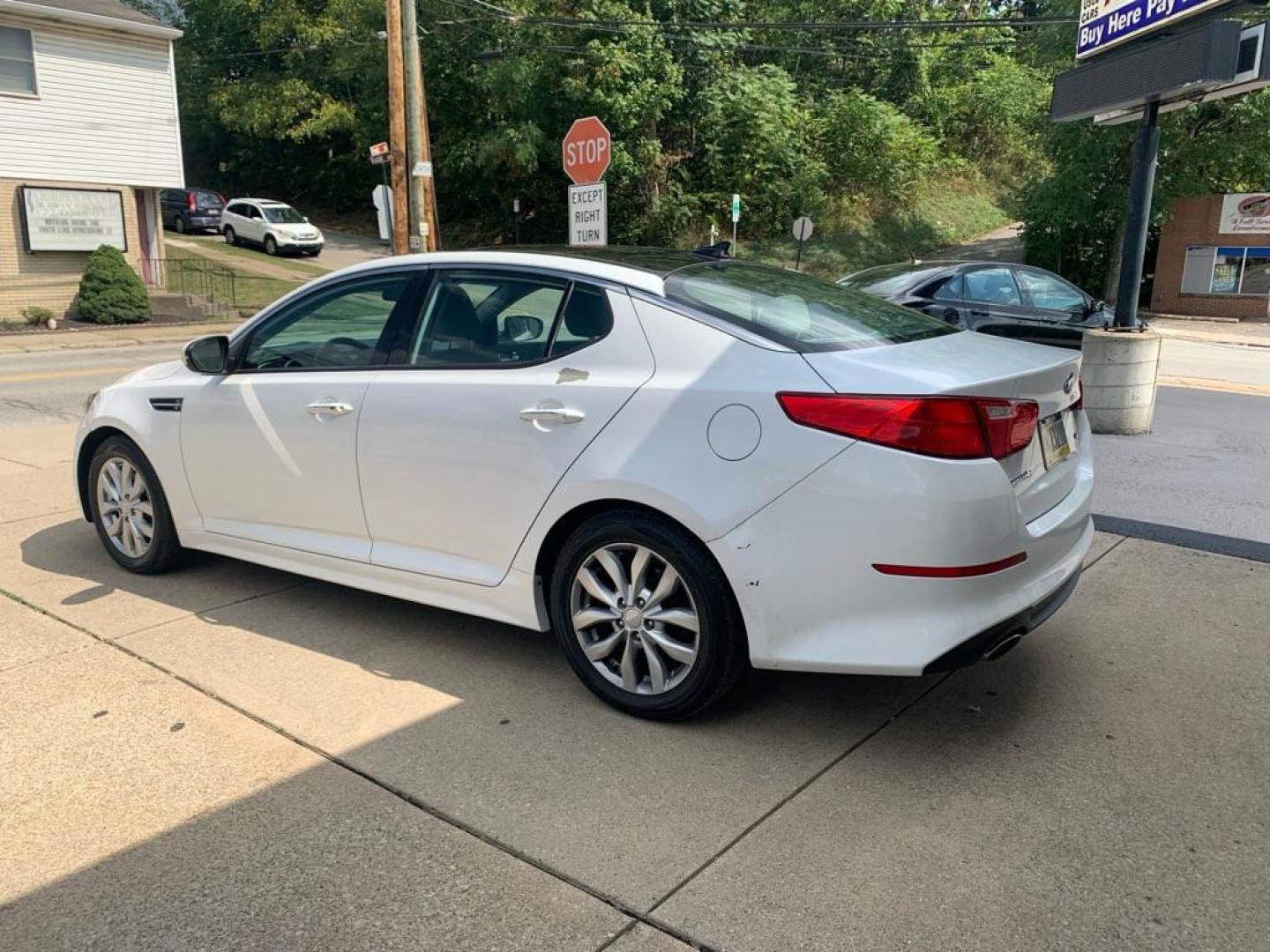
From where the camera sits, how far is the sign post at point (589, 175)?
878cm

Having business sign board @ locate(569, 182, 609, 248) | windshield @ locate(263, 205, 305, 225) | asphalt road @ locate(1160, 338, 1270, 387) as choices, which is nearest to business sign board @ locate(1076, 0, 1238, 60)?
business sign board @ locate(569, 182, 609, 248)

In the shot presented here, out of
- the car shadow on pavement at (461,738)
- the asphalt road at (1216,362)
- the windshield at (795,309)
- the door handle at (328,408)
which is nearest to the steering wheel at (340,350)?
the door handle at (328,408)

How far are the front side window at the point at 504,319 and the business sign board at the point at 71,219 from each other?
2135 cm

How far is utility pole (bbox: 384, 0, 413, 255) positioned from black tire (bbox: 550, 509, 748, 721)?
17.8 m

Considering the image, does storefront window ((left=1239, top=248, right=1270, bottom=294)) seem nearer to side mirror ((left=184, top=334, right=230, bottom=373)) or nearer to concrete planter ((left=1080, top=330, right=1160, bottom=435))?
concrete planter ((left=1080, top=330, right=1160, bottom=435))

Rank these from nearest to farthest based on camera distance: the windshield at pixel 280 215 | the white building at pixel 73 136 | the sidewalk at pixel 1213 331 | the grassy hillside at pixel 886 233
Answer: the white building at pixel 73 136 < the sidewalk at pixel 1213 331 < the grassy hillside at pixel 886 233 < the windshield at pixel 280 215

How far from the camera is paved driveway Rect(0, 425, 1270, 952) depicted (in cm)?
251

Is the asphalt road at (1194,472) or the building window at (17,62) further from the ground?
the building window at (17,62)

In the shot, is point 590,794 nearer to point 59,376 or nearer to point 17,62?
point 59,376

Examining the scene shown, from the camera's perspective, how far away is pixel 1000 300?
37.0 feet

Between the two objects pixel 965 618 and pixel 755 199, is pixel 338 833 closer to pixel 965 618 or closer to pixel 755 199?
pixel 965 618

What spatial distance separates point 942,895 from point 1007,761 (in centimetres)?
80

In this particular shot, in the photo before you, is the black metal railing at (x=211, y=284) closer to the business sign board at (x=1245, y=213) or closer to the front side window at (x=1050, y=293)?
the front side window at (x=1050, y=293)

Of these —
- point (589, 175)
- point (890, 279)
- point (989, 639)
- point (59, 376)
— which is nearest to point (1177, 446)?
point (890, 279)
